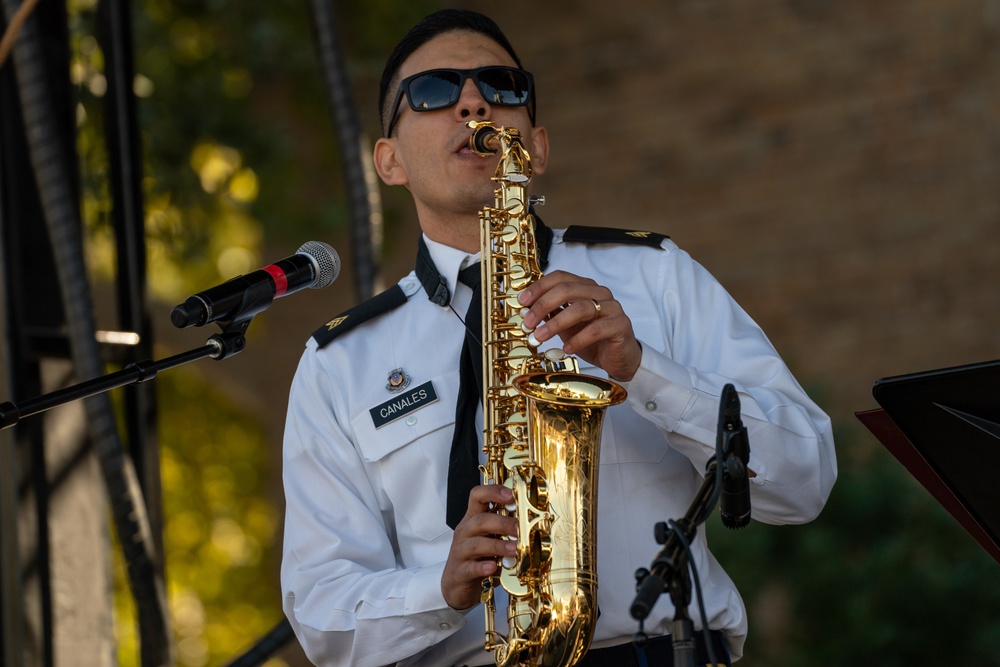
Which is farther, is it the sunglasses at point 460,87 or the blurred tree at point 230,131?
the blurred tree at point 230,131

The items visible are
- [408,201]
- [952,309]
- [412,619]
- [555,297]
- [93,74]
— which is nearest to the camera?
[555,297]

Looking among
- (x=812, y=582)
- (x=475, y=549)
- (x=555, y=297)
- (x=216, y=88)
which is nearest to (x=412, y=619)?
(x=475, y=549)

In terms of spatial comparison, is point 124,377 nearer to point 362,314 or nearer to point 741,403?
point 362,314

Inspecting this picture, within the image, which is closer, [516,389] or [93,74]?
[516,389]

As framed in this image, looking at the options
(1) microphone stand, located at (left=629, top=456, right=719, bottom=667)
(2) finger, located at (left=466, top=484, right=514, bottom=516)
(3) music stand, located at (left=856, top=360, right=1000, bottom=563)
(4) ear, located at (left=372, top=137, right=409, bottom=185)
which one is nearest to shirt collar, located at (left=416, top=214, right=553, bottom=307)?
(4) ear, located at (left=372, top=137, right=409, bottom=185)

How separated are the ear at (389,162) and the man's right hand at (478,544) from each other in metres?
1.18

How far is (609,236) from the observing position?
3.50 meters

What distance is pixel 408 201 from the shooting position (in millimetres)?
8805

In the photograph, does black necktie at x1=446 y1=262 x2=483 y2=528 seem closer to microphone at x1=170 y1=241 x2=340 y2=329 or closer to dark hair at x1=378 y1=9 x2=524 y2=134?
microphone at x1=170 y1=241 x2=340 y2=329

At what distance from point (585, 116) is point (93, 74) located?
3566mm

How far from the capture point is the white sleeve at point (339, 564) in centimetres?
303

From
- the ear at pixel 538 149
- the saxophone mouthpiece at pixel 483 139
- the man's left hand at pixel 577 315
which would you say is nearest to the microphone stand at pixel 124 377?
the man's left hand at pixel 577 315

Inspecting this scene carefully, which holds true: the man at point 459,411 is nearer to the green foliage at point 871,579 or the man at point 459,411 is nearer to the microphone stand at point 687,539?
the microphone stand at point 687,539

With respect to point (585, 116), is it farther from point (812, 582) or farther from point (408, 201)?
point (812, 582)
